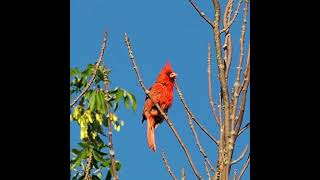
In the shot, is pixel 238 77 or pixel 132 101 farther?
pixel 132 101

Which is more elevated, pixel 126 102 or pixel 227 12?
pixel 126 102

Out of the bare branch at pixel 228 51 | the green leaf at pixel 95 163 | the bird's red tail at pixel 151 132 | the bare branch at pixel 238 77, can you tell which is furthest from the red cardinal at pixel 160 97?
the bare branch at pixel 238 77

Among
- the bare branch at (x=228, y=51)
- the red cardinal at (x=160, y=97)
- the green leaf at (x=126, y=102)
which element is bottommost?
the bare branch at (x=228, y=51)

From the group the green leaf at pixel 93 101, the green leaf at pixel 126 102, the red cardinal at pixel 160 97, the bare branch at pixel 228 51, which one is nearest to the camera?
the bare branch at pixel 228 51

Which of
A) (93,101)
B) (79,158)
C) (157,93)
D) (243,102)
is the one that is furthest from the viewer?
(157,93)

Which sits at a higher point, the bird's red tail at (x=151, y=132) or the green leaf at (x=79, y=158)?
the bird's red tail at (x=151, y=132)

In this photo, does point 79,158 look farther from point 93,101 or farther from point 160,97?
point 160,97

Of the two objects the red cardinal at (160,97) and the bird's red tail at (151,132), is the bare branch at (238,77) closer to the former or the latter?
the bird's red tail at (151,132)

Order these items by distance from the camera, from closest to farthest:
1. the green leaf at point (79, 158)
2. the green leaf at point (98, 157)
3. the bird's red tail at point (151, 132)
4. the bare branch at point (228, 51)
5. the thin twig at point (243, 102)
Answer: the thin twig at point (243, 102) < the bare branch at point (228, 51) < the green leaf at point (98, 157) < the green leaf at point (79, 158) < the bird's red tail at point (151, 132)

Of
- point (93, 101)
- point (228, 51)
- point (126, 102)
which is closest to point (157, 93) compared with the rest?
point (126, 102)
